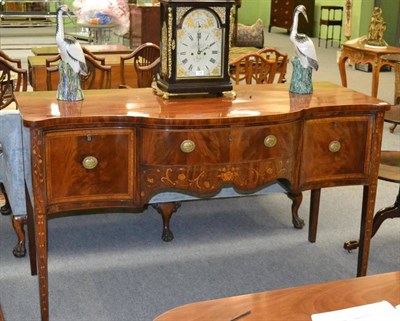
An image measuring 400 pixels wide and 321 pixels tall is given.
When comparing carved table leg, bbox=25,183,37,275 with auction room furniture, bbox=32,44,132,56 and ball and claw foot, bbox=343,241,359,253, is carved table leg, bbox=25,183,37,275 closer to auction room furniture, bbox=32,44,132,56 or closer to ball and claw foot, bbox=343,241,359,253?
ball and claw foot, bbox=343,241,359,253

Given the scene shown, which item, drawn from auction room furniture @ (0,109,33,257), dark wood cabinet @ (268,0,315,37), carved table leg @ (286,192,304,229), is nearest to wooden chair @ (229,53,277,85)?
carved table leg @ (286,192,304,229)

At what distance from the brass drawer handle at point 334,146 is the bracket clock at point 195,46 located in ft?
1.70

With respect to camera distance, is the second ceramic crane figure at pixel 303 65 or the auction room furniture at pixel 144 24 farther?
the auction room furniture at pixel 144 24

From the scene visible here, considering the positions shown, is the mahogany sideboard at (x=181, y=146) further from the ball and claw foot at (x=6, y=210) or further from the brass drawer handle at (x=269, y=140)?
the ball and claw foot at (x=6, y=210)

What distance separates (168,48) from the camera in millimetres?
2783

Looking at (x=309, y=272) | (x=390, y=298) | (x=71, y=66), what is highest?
(x=71, y=66)

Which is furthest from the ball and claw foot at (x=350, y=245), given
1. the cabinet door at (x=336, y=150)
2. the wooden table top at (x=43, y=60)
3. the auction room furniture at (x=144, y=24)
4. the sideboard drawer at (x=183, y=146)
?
the auction room furniture at (x=144, y=24)

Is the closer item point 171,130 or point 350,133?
point 171,130

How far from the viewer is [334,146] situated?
282cm

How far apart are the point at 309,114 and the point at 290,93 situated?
1.08 feet

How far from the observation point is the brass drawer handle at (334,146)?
282cm

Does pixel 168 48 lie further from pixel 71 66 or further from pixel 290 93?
pixel 290 93

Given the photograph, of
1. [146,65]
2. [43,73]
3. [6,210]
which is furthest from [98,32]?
[6,210]

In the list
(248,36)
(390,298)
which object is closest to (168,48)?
(390,298)
